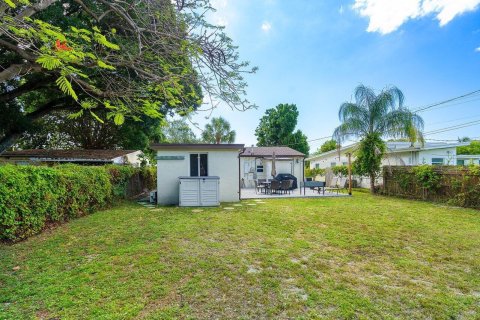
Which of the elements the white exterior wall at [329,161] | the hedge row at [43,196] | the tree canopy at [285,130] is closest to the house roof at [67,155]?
the hedge row at [43,196]

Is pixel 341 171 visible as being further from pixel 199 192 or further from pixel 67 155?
pixel 67 155

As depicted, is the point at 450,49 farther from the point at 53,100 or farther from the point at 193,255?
the point at 53,100

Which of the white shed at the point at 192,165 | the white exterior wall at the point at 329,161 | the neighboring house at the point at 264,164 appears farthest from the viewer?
the white exterior wall at the point at 329,161

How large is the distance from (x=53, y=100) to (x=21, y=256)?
40.1 ft

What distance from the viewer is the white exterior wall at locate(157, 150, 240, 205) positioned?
10633mm

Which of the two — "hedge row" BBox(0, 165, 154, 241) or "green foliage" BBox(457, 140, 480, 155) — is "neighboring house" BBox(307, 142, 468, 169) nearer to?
"hedge row" BBox(0, 165, 154, 241)

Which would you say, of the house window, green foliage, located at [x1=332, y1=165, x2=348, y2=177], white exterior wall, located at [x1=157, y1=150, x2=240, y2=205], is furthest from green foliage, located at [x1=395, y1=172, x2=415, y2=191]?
the house window

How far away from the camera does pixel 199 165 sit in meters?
10.9

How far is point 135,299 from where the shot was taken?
2713 mm

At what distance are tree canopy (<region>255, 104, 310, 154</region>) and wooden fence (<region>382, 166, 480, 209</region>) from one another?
648 inches

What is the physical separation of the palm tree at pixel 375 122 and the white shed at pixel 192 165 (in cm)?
794

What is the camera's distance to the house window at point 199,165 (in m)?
10.8

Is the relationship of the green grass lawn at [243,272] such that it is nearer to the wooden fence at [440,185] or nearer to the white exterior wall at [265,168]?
the wooden fence at [440,185]

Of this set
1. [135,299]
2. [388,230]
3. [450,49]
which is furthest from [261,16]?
[450,49]
